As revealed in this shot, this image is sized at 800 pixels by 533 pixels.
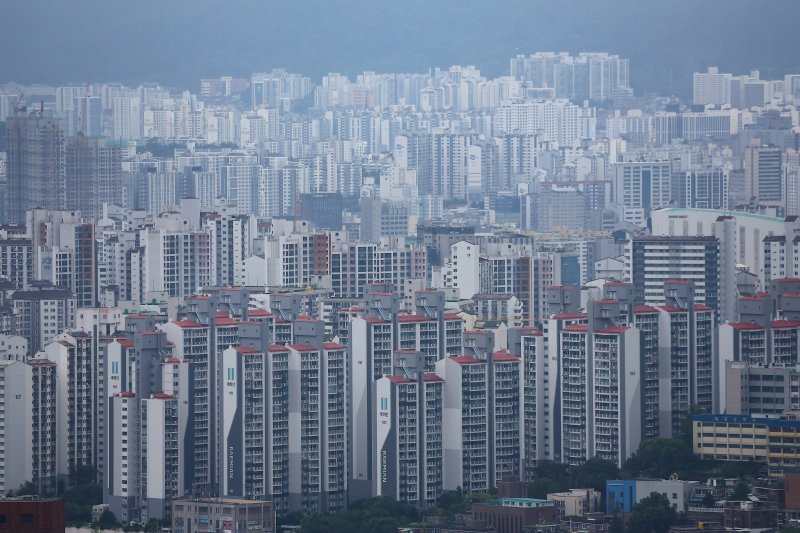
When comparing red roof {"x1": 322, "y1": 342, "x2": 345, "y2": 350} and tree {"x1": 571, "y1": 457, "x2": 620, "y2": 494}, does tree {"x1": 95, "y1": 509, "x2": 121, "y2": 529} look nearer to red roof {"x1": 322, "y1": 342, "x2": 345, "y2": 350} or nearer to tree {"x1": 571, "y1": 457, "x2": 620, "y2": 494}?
red roof {"x1": 322, "y1": 342, "x2": 345, "y2": 350}

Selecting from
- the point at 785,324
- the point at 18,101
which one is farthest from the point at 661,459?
the point at 18,101

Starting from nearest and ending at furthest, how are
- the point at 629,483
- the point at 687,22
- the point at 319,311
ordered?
1. the point at 629,483
2. the point at 319,311
3. the point at 687,22

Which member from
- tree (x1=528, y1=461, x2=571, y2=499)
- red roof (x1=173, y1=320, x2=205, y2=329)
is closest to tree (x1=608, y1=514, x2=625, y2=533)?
tree (x1=528, y1=461, x2=571, y2=499)

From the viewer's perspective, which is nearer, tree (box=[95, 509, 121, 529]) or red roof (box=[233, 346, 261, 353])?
tree (box=[95, 509, 121, 529])

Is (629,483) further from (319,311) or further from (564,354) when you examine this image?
(319,311)

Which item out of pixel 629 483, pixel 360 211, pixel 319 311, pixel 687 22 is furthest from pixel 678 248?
pixel 687 22

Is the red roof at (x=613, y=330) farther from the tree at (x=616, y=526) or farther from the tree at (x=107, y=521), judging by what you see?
the tree at (x=107, y=521)
